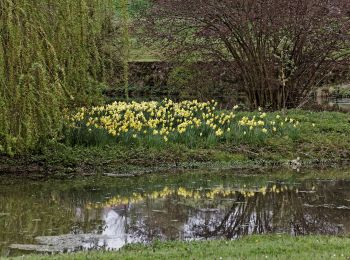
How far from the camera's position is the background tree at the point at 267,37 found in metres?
16.9

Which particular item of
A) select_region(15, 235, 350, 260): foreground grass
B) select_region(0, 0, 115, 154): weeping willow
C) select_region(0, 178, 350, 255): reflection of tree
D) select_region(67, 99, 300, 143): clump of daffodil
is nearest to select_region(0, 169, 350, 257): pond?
select_region(0, 178, 350, 255): reflection of tree

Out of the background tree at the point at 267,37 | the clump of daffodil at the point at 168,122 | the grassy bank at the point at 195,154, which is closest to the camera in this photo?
the grassy bank at the point at 195,154

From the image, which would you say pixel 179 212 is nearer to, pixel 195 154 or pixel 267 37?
pixel 195 154

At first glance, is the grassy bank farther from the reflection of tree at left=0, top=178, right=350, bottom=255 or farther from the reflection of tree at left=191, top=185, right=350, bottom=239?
the reflection of tree at left=191, top=185, right=350, bottom=239

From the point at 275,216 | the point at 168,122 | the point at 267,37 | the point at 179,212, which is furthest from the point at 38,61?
the point at 267,37

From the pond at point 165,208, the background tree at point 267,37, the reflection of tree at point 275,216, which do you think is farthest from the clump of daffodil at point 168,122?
the reflection of tree at point 275,216

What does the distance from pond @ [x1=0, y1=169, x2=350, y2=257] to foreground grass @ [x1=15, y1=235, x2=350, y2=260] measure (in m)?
0.68

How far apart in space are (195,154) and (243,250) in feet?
21.9

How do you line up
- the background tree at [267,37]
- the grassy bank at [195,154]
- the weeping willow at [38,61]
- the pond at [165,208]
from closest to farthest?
the pond at [165,208] → the weeping willow at [38,61] → the grassy bank at [195,154] → the background tree at [267,37]

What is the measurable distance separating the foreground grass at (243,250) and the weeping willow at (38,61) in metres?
3.42

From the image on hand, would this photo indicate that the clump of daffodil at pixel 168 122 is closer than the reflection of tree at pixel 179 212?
No

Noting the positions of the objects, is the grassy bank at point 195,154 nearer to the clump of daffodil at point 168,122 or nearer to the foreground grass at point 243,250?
the clump of daffodil at point 168,122

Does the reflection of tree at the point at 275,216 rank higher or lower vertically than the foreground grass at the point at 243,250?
lower

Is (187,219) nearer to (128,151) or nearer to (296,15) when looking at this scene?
(128,151)
